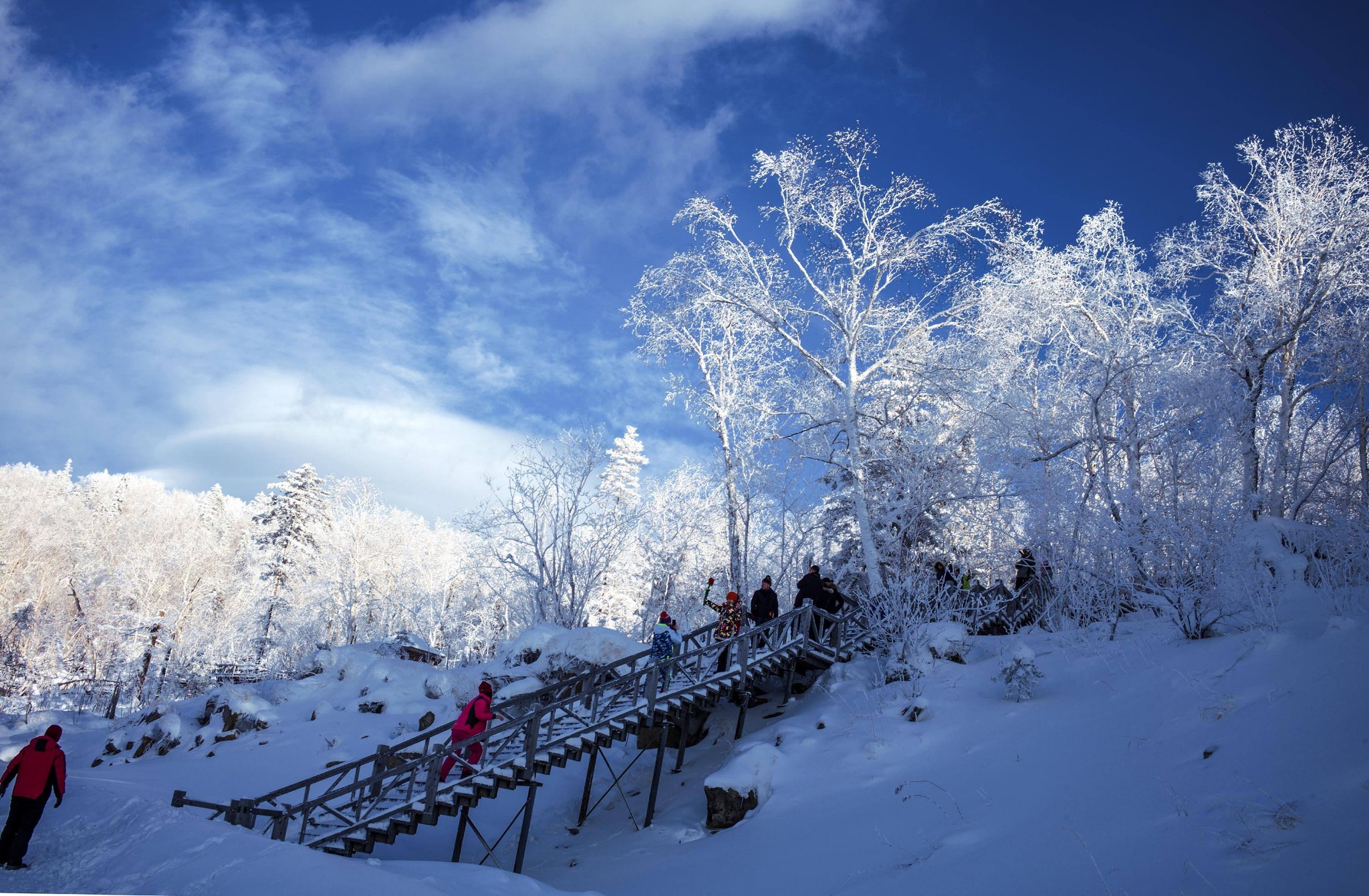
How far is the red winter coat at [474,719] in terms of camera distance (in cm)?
1188

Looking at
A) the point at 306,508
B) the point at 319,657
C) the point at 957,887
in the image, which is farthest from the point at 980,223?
the point at 306,508

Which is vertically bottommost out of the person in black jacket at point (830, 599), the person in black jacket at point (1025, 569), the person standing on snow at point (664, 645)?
the person standing on snow at point (664, 645)

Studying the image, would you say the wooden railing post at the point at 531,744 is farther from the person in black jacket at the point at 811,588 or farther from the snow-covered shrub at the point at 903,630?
the person in black jacket at the point at 811,588

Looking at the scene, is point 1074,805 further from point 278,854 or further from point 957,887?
point 278,854

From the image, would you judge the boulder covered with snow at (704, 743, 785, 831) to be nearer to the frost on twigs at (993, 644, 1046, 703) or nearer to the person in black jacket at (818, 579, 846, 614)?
the frost on twigs at (993, 644, 1046, 703)

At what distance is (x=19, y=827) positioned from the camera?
860 cm

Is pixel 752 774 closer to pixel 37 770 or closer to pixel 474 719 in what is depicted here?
pixel 474 719

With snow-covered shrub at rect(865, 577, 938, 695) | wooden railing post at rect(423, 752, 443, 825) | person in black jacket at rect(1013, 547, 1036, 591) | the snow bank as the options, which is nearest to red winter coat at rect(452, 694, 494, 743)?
wooden railing post at rect(423, 752, 443, 825)

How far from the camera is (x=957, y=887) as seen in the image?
6879mm

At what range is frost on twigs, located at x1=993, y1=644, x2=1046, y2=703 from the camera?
11.7 meters

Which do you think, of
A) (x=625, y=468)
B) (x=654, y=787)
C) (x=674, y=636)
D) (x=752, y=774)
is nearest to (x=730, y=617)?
(x=674, y=636)

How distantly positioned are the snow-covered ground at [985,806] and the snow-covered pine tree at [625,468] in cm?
2655

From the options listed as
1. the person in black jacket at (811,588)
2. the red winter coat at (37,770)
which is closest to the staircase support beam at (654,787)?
the person in black jacket at (811,588)

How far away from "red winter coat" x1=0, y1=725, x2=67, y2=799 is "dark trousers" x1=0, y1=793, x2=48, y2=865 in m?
0.09
